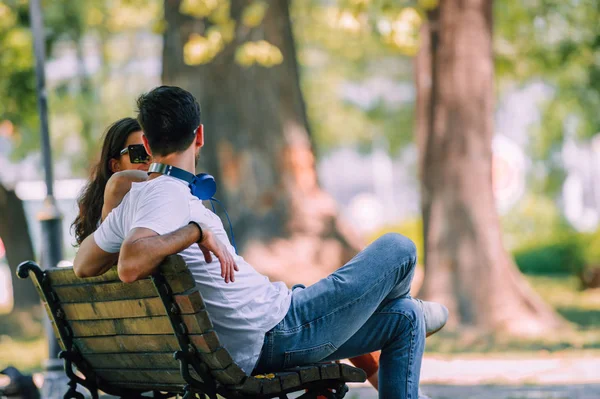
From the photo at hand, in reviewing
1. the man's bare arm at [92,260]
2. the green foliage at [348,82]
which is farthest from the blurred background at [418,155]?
the green foliage at [348,82]

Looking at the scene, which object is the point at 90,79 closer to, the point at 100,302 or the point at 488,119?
the point at 488,119

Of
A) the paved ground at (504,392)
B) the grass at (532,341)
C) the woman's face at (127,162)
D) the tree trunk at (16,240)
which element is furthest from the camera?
the tree trunk at (16,240)

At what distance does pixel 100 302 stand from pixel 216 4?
7446 mm

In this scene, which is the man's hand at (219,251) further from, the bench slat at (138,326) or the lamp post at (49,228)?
the lamp post at (49,228)

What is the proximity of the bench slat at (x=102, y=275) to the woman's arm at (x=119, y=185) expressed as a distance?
12.0 inches

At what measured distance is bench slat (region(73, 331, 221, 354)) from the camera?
380 cm

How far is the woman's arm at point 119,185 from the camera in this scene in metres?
4.32

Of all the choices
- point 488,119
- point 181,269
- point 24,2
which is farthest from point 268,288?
point 24,2

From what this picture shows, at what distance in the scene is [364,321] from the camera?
4285mm

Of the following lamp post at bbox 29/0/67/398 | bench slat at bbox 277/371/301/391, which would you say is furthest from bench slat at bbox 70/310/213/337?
lamp post at bbox 29/0/67/398

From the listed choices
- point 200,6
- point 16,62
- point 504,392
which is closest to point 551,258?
point 16,62

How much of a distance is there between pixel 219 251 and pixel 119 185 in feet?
2.42

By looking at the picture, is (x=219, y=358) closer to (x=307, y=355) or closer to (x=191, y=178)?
(x=307, y=355)

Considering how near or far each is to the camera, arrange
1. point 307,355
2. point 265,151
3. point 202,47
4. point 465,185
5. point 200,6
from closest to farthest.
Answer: point 307,355 < point 200,6 < point 202,47 < point 265,151 < point 465,185
